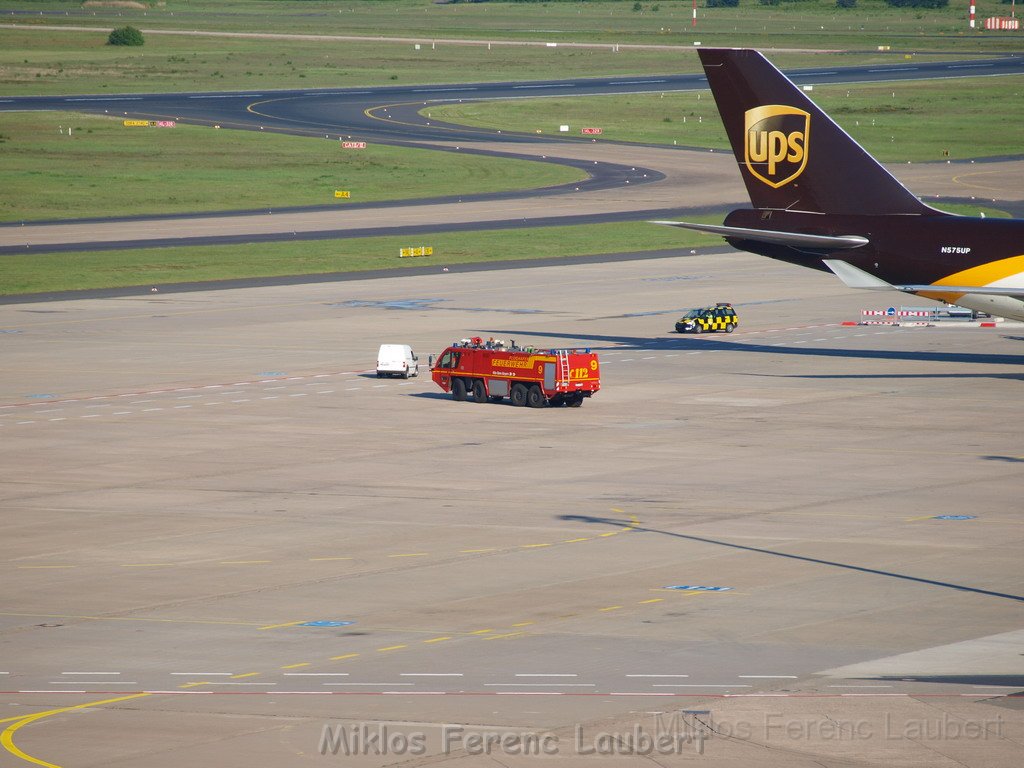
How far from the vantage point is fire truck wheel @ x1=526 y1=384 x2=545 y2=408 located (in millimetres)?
58406

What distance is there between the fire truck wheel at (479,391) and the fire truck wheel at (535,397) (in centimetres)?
204

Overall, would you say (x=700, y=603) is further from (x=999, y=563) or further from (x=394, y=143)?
(x=394, y=143)

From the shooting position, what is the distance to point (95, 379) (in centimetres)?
6494

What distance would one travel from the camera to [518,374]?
58.6 m

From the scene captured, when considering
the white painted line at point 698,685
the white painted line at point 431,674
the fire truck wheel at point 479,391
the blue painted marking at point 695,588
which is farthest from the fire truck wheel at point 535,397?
the white painted line at point 698,685

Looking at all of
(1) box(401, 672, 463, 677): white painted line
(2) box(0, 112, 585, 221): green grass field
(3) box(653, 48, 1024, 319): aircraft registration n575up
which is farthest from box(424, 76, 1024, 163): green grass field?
(1) box(401, 672, 463, 677): white painted line

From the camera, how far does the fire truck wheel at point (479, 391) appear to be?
197 ft

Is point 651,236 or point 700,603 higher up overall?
point 651,236

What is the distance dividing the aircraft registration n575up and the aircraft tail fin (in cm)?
4

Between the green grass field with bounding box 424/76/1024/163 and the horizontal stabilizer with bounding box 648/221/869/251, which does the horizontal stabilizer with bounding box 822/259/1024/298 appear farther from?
the green grass field with bounding box 424/76/1024/163

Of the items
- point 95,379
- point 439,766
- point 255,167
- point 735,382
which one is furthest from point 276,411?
point 255,167

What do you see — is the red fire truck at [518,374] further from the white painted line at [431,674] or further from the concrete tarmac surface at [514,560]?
the white painted line at [431,674]

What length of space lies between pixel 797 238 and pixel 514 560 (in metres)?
31.9

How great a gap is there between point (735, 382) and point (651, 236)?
5524 cm
